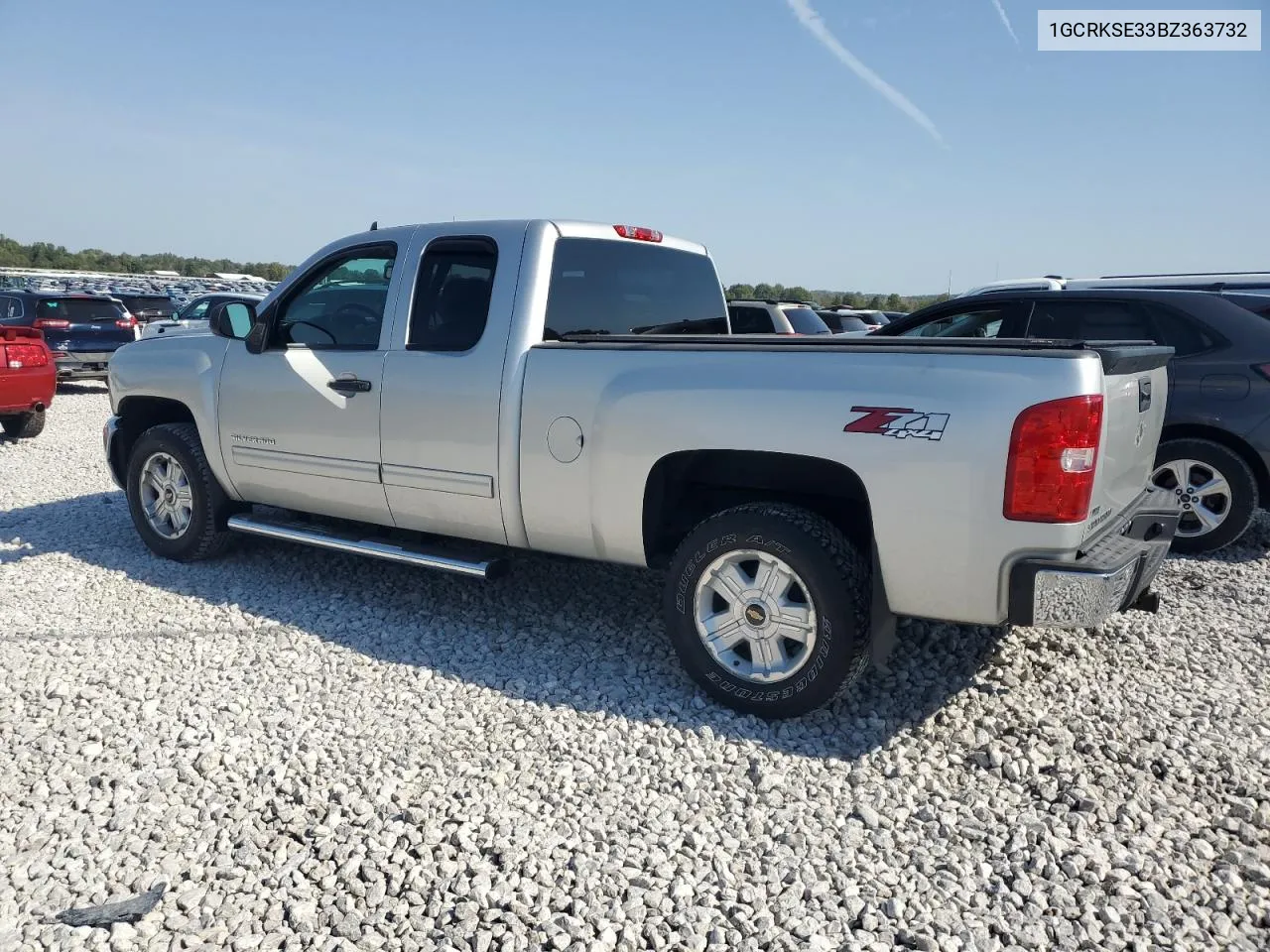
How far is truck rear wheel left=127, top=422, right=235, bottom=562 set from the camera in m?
5.59

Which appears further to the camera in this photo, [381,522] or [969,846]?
[381,522]

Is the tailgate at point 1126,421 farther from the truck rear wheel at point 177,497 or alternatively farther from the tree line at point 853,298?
the tree line at point 853,298

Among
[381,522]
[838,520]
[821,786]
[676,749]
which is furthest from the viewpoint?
[381,522]

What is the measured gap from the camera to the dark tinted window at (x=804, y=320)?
38.5 ft

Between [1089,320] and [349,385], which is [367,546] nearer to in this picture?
[349,385]

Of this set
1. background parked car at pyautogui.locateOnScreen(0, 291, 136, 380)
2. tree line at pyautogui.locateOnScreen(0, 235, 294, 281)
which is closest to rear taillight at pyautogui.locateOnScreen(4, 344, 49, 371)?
background parked car at pyautogui.locateOnScreen(0, 291, 136, 380)

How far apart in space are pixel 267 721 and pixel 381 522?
1.35 metres

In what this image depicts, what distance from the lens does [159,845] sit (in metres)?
2.94

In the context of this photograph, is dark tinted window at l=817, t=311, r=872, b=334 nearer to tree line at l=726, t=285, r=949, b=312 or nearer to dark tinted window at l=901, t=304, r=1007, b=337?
dark tinted window at l=901, t=304, r=1007, b=337

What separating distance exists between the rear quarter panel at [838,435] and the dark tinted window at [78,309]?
13741mm

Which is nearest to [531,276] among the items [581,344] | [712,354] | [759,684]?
[581,344]

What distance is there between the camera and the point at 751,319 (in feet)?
38.2

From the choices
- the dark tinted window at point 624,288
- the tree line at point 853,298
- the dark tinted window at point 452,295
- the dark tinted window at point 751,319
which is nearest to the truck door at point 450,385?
the dark tinted window at point 452,295

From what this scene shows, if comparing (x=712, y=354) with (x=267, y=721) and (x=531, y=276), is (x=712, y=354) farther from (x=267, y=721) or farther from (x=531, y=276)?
(x=267, y=721)
